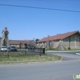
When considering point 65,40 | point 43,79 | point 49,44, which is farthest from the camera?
point 49,44

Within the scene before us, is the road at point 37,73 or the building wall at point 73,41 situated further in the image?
the building wall at point 73,41

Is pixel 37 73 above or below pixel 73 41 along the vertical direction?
below

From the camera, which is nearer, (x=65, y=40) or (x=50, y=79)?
(x=50, y=79)

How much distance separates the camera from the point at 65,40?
2421 inches

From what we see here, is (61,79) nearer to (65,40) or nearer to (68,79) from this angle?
(68,79)

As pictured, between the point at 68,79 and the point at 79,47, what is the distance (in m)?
57.0

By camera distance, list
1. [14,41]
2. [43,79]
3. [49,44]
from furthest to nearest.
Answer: [14,41] < [49,44] < [43,79]

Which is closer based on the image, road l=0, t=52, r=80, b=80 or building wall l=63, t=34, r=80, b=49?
road l=0, t=52, r=80, b=80

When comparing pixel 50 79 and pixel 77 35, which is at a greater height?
pixel 77 35

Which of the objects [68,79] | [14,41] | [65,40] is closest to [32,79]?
[68,79]

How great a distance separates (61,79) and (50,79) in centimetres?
55

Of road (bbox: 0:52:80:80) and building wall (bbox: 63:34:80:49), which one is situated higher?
building wall (bbox: 63:34:80:49)

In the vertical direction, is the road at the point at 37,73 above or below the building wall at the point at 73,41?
below

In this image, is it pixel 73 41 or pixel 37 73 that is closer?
pixel 37 73
